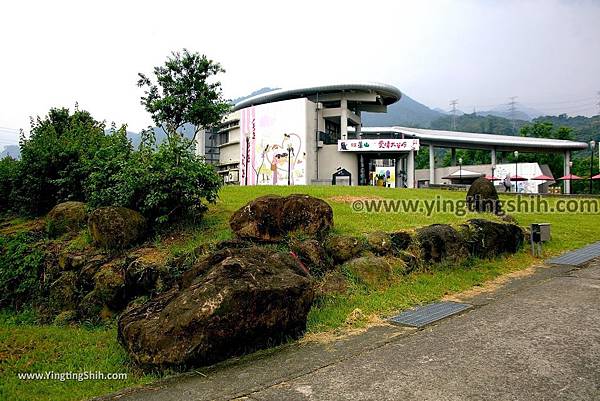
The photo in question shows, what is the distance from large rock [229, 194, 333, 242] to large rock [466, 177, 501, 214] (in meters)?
7.75

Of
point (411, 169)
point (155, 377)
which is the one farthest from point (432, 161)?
point (155, 377)

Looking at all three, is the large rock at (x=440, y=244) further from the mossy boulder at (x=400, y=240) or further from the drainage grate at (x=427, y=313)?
the drainage grate at (x=427, y=313)

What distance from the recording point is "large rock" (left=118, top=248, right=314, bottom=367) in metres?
4.50

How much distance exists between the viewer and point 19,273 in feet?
31.4

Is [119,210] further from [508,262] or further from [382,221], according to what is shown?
[508,262]

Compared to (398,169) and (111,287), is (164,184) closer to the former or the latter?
(111,287)

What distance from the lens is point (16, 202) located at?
14.4 meters

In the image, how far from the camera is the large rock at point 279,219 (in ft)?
25.8

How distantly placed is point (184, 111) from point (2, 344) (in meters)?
24.6

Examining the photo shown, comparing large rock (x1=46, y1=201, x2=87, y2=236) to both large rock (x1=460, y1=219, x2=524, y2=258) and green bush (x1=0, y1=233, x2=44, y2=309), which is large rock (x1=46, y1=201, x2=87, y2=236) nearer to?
green bush (x1=0, y1=233, x2=44, y2=309)

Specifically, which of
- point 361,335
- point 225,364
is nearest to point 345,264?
point 361,335

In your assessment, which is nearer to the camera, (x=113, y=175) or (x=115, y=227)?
(x=115, y=227)

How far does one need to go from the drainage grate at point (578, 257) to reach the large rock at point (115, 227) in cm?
887

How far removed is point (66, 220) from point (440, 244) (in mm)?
8743
